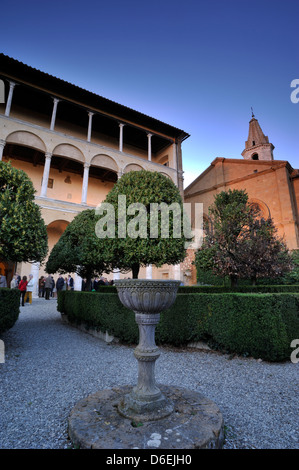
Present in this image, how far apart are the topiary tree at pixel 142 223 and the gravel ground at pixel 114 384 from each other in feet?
9.33

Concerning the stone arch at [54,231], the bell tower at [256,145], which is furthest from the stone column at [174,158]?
the bell tower at [256,145]

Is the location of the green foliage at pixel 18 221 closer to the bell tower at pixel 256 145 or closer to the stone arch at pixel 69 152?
the stone arch at pixel 69 152

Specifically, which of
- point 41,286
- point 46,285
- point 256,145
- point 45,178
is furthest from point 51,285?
point 256,145

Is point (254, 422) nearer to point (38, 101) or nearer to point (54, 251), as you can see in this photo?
point (54, 251)

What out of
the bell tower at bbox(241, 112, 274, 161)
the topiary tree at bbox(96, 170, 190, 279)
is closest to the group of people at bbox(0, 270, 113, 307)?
the topiary tree at bbox(96, 170, 190, 279)

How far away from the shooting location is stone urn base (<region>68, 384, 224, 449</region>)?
1.89m

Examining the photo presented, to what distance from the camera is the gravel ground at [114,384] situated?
7.71ft

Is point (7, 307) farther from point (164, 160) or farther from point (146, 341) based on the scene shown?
point (164, 160)

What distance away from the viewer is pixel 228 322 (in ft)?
15.9

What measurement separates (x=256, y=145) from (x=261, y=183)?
9.46m

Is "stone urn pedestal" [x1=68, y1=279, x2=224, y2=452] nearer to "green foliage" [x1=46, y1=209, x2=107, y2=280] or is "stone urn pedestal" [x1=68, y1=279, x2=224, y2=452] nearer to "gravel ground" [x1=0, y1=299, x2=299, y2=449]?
"gravel ground" [x1=0, y1=299, x2=299, y2=449]

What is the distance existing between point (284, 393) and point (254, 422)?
1.08m
